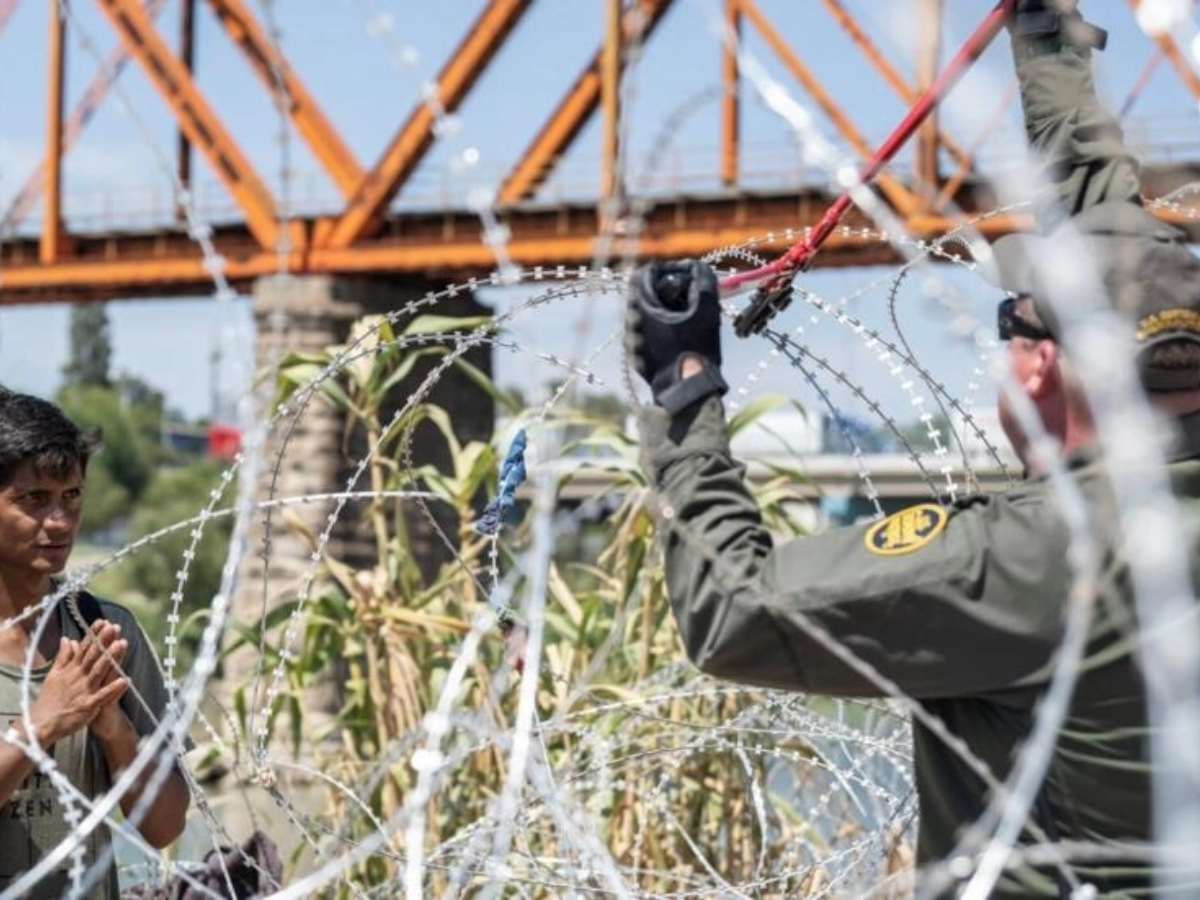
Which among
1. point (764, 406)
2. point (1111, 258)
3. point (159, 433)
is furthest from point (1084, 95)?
point (159, 433)

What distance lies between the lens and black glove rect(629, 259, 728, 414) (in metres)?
1.82

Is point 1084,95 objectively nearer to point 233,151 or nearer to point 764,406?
point 764,406

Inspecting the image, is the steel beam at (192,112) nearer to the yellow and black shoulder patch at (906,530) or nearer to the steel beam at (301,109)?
the steel beam at (301,109)

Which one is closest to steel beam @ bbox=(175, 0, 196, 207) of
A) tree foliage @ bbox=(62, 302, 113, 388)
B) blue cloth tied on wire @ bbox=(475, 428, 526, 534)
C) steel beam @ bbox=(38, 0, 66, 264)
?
steel beam @ bbox=(38, 0, 66, 264)

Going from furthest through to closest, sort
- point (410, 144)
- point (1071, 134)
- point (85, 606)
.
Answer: point (410, 144), point (85, 606), point (1071, 134)

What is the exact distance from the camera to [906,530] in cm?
173

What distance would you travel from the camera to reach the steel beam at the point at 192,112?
15.1 meters

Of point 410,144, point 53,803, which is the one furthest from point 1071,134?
point 410,144

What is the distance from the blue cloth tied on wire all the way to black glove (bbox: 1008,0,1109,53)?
856 millimetres

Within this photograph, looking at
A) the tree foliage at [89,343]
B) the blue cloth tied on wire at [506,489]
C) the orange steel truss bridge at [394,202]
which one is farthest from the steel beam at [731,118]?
the tree foliage at [89,343]

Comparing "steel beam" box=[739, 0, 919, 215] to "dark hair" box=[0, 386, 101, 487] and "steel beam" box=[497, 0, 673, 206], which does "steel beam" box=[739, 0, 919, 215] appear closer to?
"steel beam" box=[497, 0, 673, 206]

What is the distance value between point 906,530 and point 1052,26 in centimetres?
82

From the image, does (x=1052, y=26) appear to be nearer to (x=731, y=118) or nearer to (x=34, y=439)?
(x=34, y=439)

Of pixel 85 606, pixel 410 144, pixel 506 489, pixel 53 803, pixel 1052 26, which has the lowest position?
pixel 53 803
